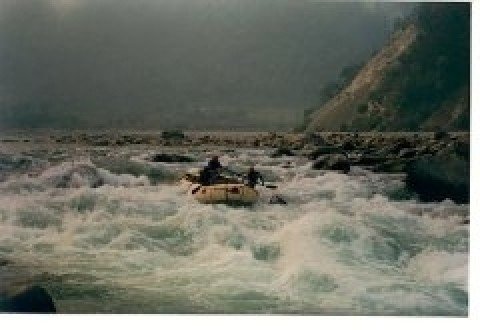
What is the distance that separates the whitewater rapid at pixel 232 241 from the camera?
3.59 metres

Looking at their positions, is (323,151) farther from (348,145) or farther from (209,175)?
(209,175)

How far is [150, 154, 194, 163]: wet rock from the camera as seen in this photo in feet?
12.1

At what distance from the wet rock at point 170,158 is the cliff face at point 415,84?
565 millimetres

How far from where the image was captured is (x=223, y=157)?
3.68 m

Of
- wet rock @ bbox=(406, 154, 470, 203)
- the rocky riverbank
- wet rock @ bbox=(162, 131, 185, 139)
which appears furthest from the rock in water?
wet rock @ bbox=(406, 154, 470, 203)

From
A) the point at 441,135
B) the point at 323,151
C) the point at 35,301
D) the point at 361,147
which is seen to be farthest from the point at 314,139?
the point at 35,301

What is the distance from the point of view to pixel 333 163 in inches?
146

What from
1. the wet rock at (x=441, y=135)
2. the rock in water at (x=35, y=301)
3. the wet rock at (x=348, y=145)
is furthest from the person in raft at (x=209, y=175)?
the wet rock at (x=441, y=135)

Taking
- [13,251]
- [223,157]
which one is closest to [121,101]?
[223,157]

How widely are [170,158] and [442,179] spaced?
1227 mm

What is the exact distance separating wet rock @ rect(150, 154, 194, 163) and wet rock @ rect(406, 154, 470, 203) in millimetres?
1002

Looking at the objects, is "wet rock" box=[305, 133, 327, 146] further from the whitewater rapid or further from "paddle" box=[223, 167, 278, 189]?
"paddle" box=[223, 167, 278, 189]

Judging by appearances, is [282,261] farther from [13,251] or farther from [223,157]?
[13,251]
